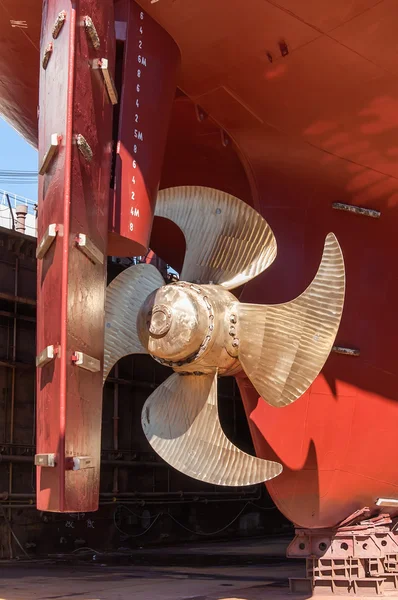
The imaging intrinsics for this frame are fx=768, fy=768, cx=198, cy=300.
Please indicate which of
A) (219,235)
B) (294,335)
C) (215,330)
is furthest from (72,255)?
(219,235)

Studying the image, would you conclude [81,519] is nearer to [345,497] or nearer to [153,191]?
[345,497]

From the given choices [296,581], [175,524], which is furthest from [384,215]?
[175,524]

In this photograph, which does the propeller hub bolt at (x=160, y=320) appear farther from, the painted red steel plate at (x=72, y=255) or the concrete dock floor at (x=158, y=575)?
the concrete dock floor at (x=158, y=575)

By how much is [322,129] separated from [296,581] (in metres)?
4.22

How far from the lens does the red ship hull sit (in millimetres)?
6309

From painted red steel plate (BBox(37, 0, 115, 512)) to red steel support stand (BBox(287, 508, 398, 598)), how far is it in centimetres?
318

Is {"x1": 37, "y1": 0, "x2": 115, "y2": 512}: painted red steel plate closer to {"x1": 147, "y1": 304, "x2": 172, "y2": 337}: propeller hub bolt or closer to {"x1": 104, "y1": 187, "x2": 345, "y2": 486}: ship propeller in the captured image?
{"x1": 147, "y1": 304, "x2": 172, "y2": 337}: propeller hub bolt

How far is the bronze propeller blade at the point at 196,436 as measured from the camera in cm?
611

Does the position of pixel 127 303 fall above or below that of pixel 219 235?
below

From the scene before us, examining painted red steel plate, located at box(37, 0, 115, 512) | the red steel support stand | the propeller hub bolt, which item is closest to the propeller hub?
the propeller hub bolt

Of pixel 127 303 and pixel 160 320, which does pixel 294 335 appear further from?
pixel 127 303

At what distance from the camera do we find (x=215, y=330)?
6406 millimetres

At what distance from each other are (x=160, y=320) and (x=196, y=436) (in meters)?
1.05

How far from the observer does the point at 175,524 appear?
14.8 meters
